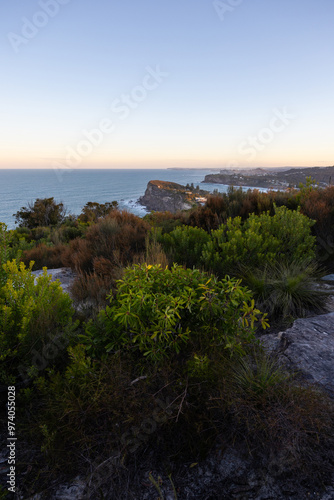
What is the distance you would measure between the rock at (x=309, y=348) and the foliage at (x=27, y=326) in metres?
1.94

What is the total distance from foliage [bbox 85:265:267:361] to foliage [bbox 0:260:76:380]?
385 mm

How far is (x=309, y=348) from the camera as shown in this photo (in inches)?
101

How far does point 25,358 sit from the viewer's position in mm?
2201

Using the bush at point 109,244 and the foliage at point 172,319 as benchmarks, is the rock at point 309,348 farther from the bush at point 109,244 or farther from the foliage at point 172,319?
the bush at point 109,244

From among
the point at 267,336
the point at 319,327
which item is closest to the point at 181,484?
the point at 267,336

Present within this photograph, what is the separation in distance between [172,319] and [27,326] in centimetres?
128

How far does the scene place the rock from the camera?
2.22m

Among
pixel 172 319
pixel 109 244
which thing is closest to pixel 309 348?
pixel 172 319

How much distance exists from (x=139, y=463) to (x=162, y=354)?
0.71m

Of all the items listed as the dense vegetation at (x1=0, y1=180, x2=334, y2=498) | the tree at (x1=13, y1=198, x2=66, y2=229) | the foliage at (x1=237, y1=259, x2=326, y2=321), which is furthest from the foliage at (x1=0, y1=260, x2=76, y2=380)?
the tree at (x1=13, y1=198, x2=66, y2=229)

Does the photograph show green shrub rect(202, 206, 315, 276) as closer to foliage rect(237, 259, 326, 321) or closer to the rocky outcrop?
foliage rect(237, 259, 326, 321)

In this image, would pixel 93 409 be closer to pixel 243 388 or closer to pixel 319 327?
pixel 243 388

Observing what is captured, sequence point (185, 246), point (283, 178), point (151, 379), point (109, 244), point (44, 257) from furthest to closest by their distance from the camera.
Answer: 1. point (283, 178)
2. point (44, 257)
3. point (109, 244)
4. point (185, 246)
5. point (151, 379)

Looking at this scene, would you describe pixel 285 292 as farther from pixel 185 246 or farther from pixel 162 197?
pixel 162 197
